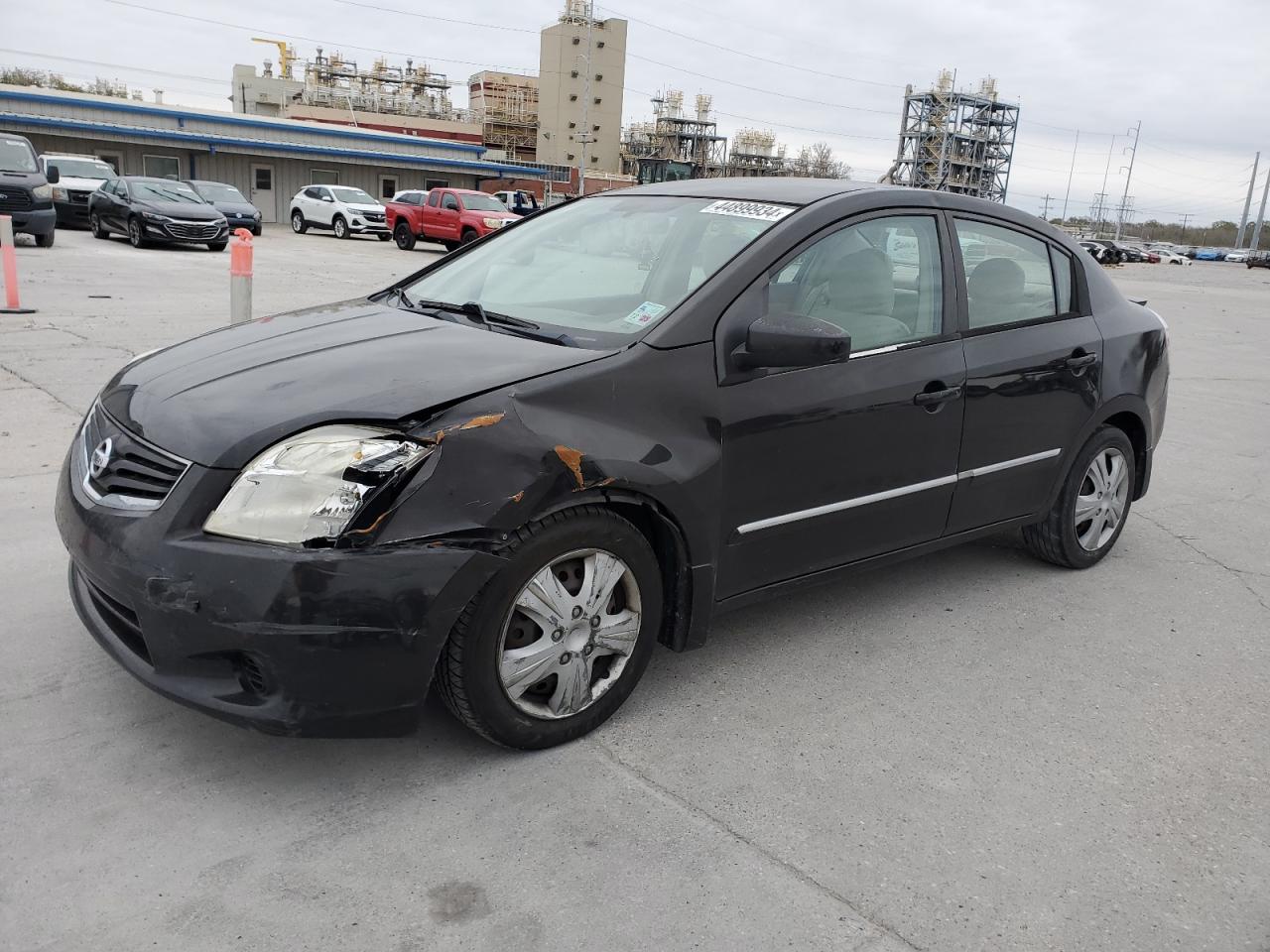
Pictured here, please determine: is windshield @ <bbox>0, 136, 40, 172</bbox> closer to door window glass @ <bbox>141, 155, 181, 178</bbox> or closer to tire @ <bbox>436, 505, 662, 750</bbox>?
tire @ <bbox>436, 505, 662, 750</bbox>

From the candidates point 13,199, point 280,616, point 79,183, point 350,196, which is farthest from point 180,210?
point 280,616

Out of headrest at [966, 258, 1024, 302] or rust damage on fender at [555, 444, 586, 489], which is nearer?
rust damage on fender at [555, 444, 586, 489]

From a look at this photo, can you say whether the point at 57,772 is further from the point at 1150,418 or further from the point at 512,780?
the point at 1150,418

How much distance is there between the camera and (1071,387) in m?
4.26

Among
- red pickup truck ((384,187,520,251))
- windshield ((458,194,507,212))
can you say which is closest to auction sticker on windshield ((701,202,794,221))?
red pickup truck ((384,187,520,251))

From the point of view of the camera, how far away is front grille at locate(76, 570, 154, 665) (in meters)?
2.61

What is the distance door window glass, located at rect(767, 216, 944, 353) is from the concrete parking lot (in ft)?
3.83

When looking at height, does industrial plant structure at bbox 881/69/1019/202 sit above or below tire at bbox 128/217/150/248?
above

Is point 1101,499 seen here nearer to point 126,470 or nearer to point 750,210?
point 750,210

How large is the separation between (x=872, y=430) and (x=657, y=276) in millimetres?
898

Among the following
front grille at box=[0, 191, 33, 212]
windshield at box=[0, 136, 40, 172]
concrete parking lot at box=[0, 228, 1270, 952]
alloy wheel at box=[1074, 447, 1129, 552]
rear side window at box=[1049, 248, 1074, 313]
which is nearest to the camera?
concrete parking lot at box=[0, 228, 1270, 952]

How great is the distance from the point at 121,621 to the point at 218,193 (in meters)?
26.6

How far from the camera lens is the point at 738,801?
108 inches

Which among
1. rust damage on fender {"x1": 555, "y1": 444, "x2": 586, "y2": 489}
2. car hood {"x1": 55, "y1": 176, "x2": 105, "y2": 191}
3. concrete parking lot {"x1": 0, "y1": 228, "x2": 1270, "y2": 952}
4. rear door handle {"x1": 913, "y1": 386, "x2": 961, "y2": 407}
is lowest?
concrete parking lot {"x1": 0, "y1": 228, "x2": 1270, "y2": 952}
